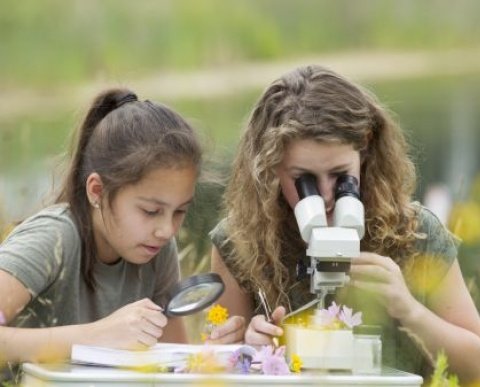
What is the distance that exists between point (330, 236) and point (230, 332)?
46cm

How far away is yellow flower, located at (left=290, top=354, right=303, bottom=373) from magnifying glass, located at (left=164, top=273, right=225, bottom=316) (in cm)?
25

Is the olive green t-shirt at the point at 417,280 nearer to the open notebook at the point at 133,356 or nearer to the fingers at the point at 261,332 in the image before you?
the fingers at the point at 261,332

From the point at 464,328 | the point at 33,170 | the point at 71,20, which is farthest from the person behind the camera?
the point at 71,20

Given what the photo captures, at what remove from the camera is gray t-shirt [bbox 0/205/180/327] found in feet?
10.8

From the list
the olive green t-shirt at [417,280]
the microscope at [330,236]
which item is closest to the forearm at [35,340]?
the microscope at [330,236]

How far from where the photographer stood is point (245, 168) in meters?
3.61

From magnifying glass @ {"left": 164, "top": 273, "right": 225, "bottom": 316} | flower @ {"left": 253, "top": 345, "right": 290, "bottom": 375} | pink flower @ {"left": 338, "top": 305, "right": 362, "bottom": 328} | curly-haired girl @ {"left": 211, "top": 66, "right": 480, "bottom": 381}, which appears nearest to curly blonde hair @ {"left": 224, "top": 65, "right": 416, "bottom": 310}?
curly-haired girl @ {"left": 211, "top": 66, "right": 480, "bottom": 381}

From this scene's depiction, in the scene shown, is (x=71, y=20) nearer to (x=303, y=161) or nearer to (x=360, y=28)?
(x=360, y=28)

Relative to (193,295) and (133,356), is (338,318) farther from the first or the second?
(133,356)

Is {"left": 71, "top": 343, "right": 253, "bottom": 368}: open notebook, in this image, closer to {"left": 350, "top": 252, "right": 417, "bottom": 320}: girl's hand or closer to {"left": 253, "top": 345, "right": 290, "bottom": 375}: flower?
{"left": 253, "top": 345, "right": 290, "bottom": 375}: flower

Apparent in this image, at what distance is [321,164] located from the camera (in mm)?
3316

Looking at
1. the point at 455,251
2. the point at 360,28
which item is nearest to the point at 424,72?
the point at 360,28

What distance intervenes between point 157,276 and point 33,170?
1.51 m

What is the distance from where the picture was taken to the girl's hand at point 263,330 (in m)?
3.12
